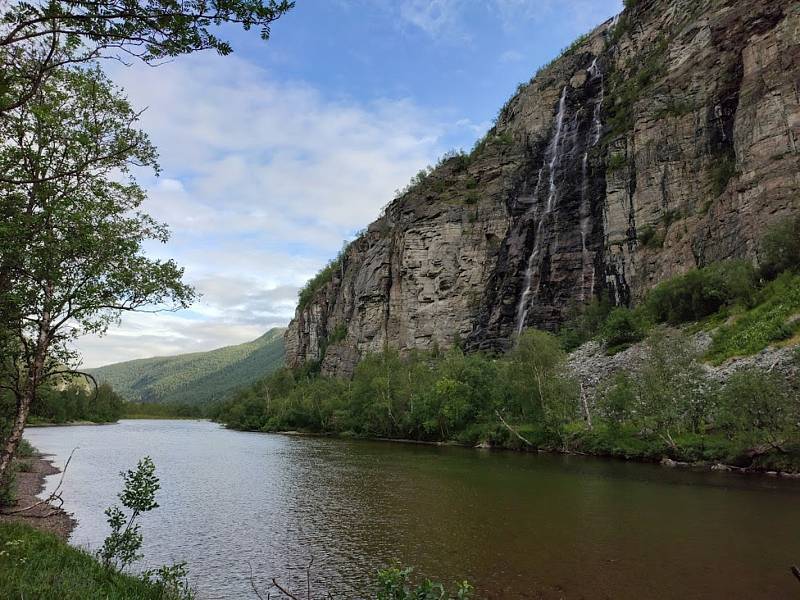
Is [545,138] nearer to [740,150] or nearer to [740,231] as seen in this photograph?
[740,150]

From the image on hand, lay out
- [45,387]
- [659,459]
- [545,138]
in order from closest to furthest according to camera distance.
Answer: [45,387]
[659,459]
[545,138]

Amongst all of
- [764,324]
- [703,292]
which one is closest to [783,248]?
[703,292]

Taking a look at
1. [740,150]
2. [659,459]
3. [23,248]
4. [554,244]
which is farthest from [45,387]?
[554,244]

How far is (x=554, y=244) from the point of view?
79.9m

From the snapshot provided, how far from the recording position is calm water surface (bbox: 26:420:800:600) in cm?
1488

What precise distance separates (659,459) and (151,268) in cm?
3747

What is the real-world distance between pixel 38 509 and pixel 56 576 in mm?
15500

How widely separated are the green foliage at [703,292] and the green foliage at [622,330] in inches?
90.5

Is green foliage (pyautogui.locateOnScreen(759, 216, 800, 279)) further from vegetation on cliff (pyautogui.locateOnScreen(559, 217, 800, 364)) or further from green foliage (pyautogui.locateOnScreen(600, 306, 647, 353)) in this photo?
green foliage (pyautogui.locateOnScreen(600, 306, 647, 353))

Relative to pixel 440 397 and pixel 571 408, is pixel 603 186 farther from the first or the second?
pixel 571 408

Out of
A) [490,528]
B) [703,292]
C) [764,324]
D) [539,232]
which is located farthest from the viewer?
[539,232]

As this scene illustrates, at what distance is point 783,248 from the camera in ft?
154

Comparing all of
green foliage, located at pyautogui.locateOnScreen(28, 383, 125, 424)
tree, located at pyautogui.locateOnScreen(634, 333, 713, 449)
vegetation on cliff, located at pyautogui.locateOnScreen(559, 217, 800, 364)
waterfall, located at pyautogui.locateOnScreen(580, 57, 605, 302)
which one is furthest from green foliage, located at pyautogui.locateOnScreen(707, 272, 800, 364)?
green foliage, located at pyautogui.locateOnScreen(28, 383, 125, 424)

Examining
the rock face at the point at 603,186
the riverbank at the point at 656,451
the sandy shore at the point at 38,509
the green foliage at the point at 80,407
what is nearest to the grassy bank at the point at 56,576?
the sandy shore at the point at 38,509
